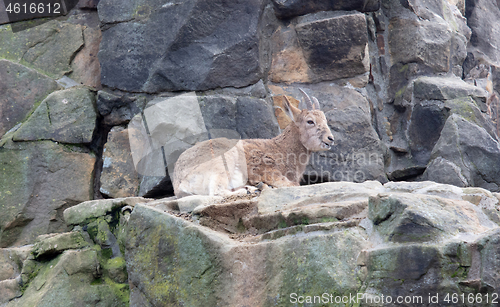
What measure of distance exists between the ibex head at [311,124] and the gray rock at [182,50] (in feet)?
1.89

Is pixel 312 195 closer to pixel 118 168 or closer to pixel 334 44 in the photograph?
pixel 118 168

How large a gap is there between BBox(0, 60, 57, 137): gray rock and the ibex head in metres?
2.59

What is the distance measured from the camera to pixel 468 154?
15.7 ft

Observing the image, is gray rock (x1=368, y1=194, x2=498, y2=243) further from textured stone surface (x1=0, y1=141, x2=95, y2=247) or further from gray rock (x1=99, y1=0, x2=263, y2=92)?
textured stone surface (x1=0, y1=141, x2=95, y2=247)

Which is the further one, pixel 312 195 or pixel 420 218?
pixel 312 195

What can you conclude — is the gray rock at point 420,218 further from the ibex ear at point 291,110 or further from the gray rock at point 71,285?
the ibex ear at point 291,110

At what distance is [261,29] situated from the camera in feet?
17.3

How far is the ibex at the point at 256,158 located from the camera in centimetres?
428

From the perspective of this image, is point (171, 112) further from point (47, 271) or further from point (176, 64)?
point (47, 271)

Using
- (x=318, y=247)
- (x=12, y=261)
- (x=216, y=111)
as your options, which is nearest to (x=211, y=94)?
(x=216, y=111)

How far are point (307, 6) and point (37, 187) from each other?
11.3 ft

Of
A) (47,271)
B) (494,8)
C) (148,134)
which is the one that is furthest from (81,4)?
A: (494,8)

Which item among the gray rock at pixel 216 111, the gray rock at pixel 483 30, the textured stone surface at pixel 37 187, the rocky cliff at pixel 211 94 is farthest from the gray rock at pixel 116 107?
the gray rock at pixel 483 30

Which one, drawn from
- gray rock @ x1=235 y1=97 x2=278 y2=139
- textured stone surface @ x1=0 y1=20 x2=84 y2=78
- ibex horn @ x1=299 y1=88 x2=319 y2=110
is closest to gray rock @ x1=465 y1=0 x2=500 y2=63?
ibex horn @ x1=299 y1=88 x2=319 y2=110
